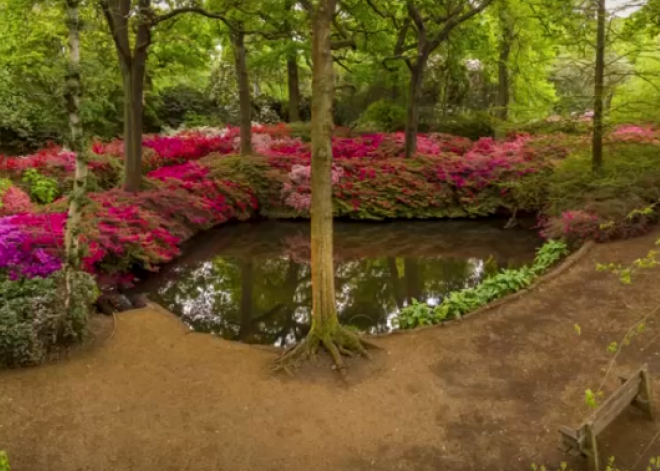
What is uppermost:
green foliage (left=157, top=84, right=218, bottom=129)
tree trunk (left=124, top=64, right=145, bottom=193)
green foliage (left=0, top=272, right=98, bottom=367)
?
green foliage (left=157, top=84, right=218, bottom=129)

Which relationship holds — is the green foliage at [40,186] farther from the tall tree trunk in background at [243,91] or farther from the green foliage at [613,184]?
the green foliage at [613,184]

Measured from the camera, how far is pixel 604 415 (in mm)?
4438

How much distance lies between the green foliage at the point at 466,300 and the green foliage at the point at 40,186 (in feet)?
28.4

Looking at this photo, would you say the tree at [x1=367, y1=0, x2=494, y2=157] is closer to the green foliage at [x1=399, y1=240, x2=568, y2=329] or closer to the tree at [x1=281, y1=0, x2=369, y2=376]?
the green foliage at [x1=399, y1=240, x2=568, y2=329]

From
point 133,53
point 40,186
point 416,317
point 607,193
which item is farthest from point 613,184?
point 40,186

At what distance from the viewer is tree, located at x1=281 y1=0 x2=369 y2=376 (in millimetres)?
5805

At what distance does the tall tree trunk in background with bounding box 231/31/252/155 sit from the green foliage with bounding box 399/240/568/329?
29.2ft

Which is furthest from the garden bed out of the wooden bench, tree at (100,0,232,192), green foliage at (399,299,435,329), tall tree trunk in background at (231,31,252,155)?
the wooden bench

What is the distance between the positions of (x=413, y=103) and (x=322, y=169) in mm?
9625

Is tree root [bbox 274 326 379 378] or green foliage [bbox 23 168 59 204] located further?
green foliage [bbox 23 168 59 204]

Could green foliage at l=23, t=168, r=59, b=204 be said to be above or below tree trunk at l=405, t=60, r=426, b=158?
below

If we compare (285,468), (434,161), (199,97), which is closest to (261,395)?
(285,468)

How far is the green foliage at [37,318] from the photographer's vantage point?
5891mm

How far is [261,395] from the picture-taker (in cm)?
560
